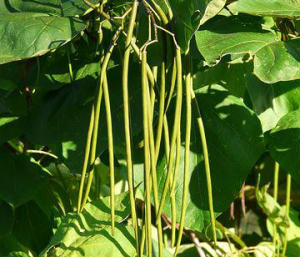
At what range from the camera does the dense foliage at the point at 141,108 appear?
686mm

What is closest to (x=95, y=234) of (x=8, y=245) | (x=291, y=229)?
(x=8, y=245)

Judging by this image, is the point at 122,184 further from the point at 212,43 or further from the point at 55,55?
the point at 212,43

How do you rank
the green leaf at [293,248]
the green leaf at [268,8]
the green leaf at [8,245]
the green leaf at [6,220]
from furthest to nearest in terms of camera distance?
1. the green leaf at [293,248]
2. the green leaf at [8,245]
3. the green leaf at [6,220]
4. the green leaf at [268,8]

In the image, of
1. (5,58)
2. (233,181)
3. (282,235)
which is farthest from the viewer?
(282,235)

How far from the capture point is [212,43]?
2.50 feet

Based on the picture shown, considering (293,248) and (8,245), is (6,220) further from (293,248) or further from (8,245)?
(293,248)

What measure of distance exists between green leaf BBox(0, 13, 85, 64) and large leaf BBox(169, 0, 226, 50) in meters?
0.11

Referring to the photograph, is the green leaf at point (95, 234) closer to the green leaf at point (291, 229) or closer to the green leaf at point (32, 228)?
the green leaf at point (32, 228)

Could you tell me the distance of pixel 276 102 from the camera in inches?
37.0

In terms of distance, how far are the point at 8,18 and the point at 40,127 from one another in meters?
0.21

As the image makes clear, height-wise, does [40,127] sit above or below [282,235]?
above

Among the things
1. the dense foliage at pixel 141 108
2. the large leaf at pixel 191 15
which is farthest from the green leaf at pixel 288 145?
the large leaf at pixel 191 15

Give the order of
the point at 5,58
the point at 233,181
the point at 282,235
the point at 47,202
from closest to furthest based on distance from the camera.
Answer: the point at 5,58
the point at 233,181
the point at 47,202
the point at 282,235

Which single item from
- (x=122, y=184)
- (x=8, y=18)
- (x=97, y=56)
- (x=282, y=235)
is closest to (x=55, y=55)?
(x=97, y=56)
